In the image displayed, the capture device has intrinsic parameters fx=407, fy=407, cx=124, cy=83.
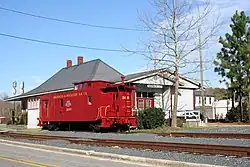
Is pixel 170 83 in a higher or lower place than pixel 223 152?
higher

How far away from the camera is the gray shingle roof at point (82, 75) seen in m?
42.2

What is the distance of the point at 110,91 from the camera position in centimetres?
2900

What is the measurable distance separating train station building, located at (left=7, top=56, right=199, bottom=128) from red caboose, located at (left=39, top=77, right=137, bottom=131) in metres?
5.45

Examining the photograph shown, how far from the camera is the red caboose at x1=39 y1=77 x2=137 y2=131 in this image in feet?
92.6

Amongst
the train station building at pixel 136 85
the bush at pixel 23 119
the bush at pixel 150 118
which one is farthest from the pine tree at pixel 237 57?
the bush at pixel 23 119

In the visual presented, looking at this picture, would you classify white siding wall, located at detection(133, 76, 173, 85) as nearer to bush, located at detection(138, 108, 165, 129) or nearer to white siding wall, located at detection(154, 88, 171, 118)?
white siding wall, located at detection(154, 88, 171, 118)

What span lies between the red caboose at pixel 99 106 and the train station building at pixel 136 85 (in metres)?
5.45

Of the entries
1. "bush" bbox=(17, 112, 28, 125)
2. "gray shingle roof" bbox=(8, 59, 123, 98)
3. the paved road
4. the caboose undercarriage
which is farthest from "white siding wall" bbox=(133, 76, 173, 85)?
the paved road

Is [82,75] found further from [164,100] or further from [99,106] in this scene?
[99,106]

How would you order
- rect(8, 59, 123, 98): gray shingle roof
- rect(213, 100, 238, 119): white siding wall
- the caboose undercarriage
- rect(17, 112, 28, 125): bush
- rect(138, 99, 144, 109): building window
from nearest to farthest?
the caboose undercarriage
rect(138, 99, 144, 109): building window
rect(8, 59, 123, 98): gray shingle roof
rect(17, 112, 28, 125): bush
rect(213, 100, 238, 119): white siding wall

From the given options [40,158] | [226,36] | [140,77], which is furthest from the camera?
[226,36]

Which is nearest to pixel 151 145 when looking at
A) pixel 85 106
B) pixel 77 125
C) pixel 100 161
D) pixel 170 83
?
pixel 100 161

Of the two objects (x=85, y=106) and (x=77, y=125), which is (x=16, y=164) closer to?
(x=85, y=106)

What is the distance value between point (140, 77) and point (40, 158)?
72.7 feet
